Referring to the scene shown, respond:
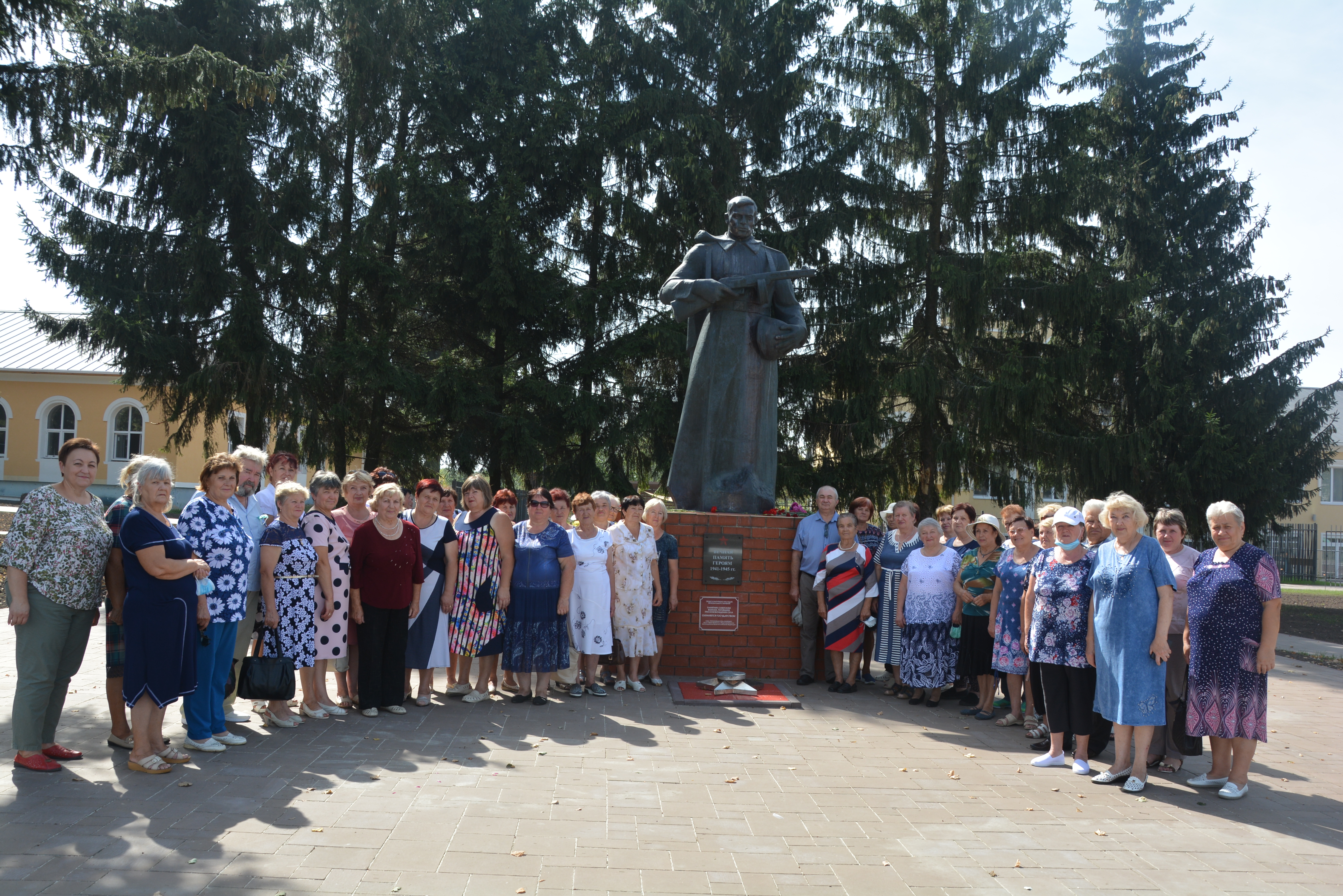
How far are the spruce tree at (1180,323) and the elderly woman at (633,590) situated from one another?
10.9 meters

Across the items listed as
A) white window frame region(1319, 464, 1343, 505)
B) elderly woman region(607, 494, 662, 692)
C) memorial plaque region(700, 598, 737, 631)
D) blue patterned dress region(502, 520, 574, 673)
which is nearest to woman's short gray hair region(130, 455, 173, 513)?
blue patterned dress region(502, 520, 574, 673)

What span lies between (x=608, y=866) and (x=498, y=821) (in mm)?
754

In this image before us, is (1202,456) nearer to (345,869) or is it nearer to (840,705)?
(840,705)

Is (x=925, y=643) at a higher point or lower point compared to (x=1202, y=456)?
lower

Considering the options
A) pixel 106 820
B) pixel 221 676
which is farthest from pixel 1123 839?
pixel 221 676

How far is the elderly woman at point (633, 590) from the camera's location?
→ 772 centimetres

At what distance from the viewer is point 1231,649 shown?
5348mm

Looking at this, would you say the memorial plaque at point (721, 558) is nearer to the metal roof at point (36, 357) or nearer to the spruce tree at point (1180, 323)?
the spruce tree at point (1180, 323)

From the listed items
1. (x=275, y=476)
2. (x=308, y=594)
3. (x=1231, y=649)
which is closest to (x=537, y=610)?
(x=308, y=594)

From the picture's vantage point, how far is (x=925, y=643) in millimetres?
7609

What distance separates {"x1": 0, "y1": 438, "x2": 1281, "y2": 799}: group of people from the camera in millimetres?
5051

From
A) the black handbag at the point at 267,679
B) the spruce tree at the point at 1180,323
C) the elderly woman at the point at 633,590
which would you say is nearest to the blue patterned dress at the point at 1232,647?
the elderly woman at the point at 633,590

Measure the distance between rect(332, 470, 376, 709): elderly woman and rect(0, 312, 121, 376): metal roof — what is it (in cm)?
2930

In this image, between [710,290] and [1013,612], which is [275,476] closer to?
[710,290]
